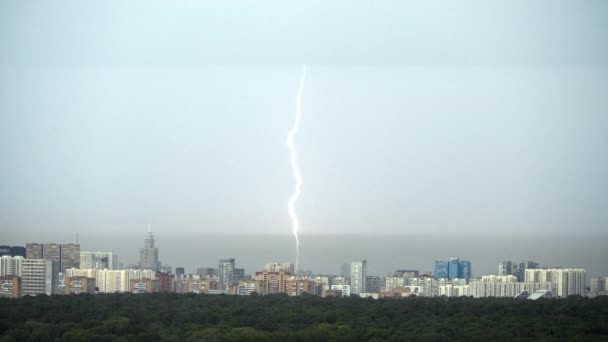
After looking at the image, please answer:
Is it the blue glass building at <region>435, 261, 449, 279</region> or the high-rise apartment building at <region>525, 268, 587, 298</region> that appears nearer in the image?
the high-rise apartment building at <region>525, 268, 587, 298</region>

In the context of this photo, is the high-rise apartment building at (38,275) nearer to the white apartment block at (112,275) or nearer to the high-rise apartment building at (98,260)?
the white apartment block at (112,275)

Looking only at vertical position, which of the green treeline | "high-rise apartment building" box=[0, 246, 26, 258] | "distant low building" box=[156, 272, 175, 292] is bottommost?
the green treeline

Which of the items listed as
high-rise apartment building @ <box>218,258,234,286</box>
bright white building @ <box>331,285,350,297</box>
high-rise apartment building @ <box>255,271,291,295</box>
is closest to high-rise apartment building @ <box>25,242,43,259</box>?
high-rise apartment building @ <box>218,258,234,286</box>

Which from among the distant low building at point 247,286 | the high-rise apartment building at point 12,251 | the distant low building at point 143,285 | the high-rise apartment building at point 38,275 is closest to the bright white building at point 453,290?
the distant low building at point 247,286

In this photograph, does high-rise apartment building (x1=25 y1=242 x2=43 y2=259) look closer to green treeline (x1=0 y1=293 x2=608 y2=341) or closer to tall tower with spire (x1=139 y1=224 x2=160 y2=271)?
tall tower with spire (x1=139 y1=224 x2=160 y2=271)

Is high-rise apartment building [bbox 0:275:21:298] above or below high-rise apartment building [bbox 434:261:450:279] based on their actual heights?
below

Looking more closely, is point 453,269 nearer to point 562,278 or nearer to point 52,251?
point 562,278

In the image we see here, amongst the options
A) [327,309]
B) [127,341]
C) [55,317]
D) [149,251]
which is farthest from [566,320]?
[149,251]

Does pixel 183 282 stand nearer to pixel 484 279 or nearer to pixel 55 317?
pixel 484 279
